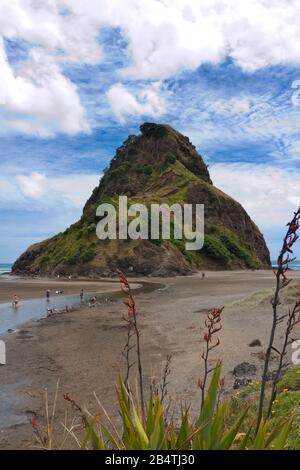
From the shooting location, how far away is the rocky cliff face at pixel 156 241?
82438 mm

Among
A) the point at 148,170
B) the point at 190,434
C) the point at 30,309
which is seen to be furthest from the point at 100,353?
the point at 148,170

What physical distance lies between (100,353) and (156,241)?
222 ft

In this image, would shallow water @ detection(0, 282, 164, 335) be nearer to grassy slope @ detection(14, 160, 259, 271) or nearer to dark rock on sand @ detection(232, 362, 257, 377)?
dark rock on sand @ detection(232, 362, 257, 377)

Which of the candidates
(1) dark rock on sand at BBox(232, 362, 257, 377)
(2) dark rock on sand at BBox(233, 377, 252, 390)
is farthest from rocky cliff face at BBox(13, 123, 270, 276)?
(2) dark rock on sand at BBox(233, 377, 252, 390)

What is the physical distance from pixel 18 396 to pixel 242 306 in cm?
1824

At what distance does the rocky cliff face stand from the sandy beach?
122 feet

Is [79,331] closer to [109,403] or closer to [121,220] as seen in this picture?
[109,403]

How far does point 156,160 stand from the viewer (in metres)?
139

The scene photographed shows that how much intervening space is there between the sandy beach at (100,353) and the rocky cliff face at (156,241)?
37.1 m

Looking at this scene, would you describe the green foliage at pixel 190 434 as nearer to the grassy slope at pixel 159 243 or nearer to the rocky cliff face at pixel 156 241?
the rocky cliff face at pixel 156 241

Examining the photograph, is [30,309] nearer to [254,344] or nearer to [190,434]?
[254,344]

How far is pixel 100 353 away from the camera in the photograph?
60.1 feet

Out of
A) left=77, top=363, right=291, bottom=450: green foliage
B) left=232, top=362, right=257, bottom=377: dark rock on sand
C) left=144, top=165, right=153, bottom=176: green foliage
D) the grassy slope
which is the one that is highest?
left=144, top=165, right=153, bottom=176: green foliage

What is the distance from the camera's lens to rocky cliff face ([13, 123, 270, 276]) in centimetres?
8244
